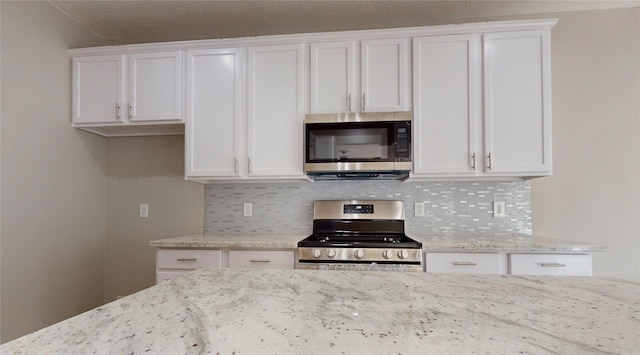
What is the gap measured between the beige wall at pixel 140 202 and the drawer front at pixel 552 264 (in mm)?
2380

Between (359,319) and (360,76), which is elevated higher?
(360,76)

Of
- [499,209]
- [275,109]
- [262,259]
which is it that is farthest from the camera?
[499,209]

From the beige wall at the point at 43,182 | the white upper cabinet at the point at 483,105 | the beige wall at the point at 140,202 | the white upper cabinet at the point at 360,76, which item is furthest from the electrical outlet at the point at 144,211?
the white upper cabinet at the point at 483,105

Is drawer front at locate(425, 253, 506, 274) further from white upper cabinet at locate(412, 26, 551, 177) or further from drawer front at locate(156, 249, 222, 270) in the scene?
drawer front at locate(156, 249, 222, 270)

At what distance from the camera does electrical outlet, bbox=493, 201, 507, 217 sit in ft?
7.69

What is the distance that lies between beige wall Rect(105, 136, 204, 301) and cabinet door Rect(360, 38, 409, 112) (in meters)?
1.63

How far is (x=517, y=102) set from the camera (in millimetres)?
2047

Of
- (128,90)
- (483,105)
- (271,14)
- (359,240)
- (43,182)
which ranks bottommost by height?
(359,240)

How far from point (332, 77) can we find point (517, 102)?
1281mm

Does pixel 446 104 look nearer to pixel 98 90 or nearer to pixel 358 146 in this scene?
pixel 358 146

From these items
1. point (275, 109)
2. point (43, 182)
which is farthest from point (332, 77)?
point (43, 182)

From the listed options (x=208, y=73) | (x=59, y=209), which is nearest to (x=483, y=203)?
(x=208, y=73)

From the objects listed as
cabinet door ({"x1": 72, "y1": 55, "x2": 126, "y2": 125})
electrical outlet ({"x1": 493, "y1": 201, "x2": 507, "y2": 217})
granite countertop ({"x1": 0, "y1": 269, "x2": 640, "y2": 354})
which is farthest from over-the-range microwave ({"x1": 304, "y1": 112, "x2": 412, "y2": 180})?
cabinet door ({"x1": 72, "y1": 55, "x2": 126, "y2": 125})

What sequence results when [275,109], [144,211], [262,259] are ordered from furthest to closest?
1. [144,211]
2. [275,109]
3. [262,259]
